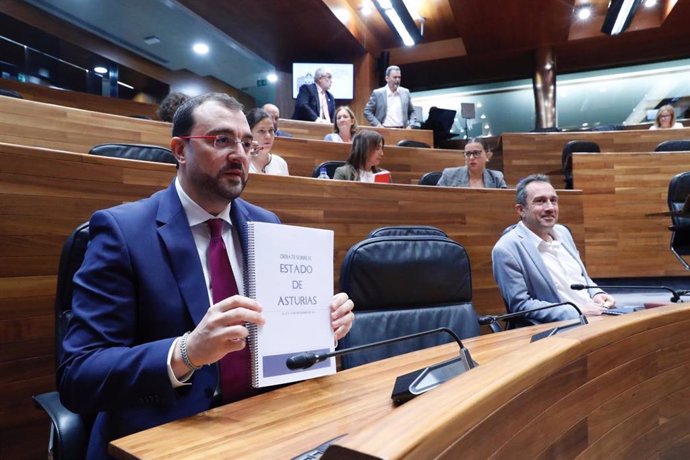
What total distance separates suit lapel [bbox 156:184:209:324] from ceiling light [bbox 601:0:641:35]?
247 inches

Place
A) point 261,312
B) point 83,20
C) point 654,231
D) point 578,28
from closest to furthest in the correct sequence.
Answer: point 261,312
point 654,231
point 83,20
point 578,28

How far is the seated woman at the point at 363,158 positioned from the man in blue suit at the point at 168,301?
1749mm

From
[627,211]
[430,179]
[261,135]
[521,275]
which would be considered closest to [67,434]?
[521,275]

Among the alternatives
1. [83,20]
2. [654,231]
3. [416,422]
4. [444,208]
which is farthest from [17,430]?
[83,20]

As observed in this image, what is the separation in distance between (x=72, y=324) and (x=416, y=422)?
61 cm

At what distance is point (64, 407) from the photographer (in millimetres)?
735

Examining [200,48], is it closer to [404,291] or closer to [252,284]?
[404,291]

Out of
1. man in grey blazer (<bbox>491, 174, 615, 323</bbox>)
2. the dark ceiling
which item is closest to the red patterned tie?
man in grey blazer (<bbox>491, 174, 615, 323</bbox>)

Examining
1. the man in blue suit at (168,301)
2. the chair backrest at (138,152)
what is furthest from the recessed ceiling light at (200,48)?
the man in blue suit at (168,301)

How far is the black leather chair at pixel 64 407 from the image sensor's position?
2.28 feet

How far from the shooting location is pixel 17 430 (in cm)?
114

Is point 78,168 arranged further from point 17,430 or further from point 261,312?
point 261,312

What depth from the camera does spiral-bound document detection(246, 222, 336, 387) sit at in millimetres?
630

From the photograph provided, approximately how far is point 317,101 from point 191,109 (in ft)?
13.3
